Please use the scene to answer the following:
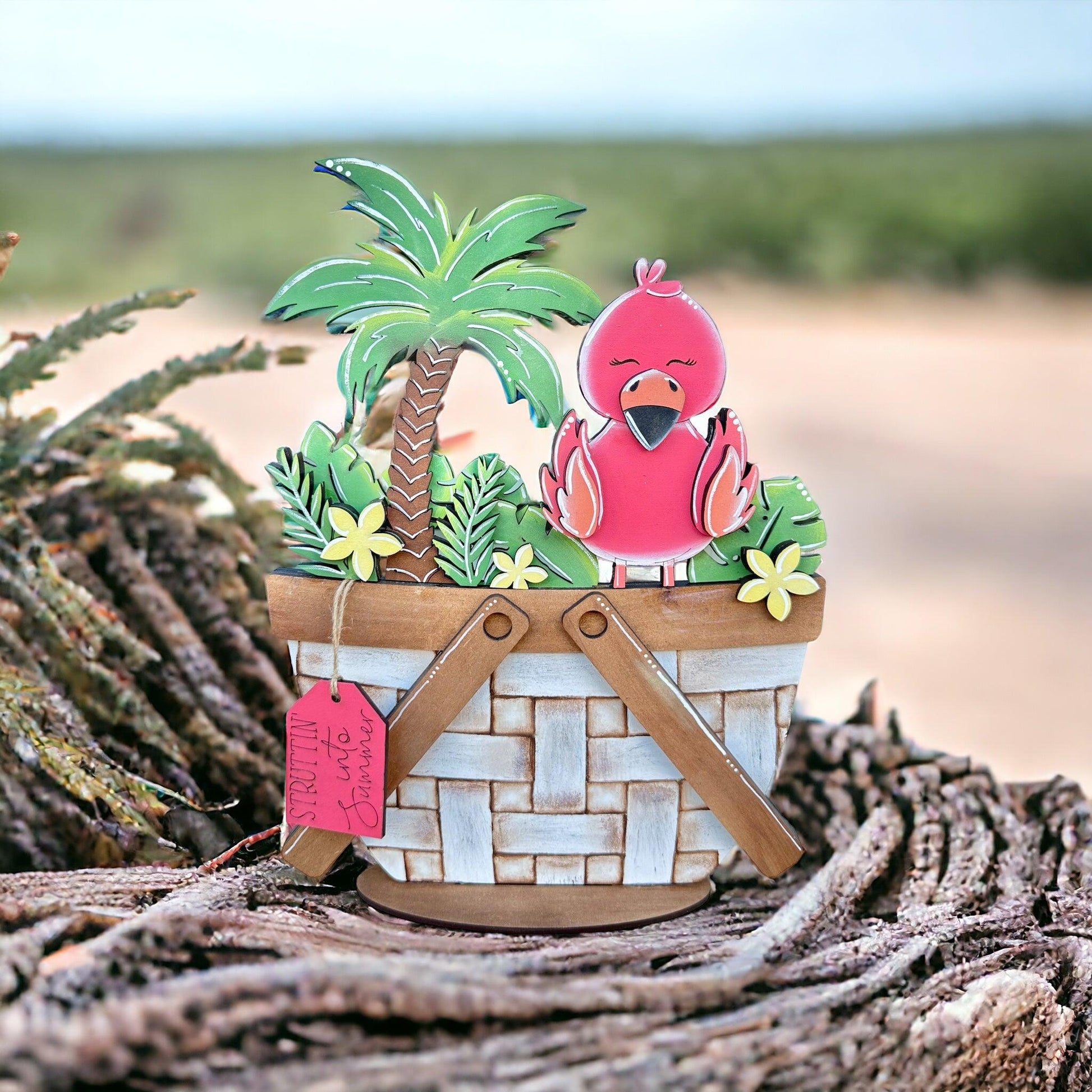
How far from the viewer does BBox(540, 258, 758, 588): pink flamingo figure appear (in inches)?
34.7

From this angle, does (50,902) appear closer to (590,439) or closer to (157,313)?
(590,439)

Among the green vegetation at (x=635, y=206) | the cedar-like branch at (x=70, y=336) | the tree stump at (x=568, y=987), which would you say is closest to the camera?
the tree stump at (x=568, y=987)

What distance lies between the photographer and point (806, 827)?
117 centimetres

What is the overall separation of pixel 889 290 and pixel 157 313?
1.04 metres

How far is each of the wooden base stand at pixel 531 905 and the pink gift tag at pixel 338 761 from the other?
8 cm

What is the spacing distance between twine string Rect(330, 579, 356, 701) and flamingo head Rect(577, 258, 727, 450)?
0.26 metres

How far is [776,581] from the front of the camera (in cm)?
91

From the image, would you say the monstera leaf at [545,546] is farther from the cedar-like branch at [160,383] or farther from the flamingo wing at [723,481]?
the cedar-like branch at [160,383]

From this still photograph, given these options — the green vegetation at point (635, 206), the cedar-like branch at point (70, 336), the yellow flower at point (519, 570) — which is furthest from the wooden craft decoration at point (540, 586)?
the green vegetation at point (635, 206)

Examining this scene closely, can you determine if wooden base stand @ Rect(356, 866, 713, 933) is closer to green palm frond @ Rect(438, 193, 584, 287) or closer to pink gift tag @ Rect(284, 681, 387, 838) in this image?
pink gift tag @ Rect(284, 681, 387, 838)

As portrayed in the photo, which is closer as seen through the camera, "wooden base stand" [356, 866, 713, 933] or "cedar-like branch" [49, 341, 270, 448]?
"wooden base stand" [356, 866, 713, 933]

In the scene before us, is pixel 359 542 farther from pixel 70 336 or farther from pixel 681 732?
pixel 70 336

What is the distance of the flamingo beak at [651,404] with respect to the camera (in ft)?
2.88

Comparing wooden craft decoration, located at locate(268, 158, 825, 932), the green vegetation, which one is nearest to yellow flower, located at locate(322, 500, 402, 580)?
wooden craft decoration, located at locate(268, 158, 825, 932)
